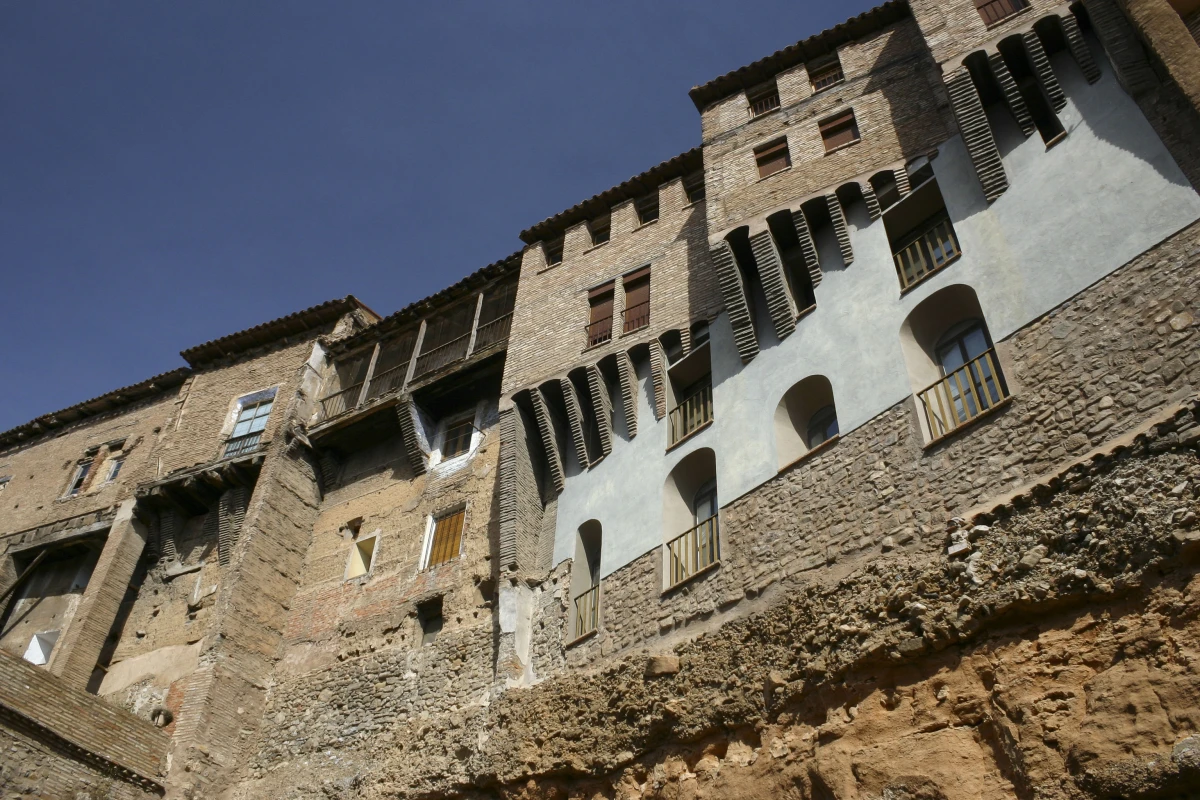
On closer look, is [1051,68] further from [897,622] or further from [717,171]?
[897,622]

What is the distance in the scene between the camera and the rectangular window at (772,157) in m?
16.0

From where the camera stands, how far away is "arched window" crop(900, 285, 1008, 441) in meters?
10.6

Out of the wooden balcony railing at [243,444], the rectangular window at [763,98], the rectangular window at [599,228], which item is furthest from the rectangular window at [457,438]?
the rectangular window at [763,98]

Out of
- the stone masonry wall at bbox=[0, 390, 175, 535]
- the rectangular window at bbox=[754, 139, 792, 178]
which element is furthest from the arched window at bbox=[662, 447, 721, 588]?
the stone masonry wall at bbox=[0, 390, 175, 535]

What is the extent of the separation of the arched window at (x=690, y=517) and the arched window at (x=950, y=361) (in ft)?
10.4

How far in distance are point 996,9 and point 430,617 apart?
42.4 feet

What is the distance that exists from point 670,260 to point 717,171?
1785 mm

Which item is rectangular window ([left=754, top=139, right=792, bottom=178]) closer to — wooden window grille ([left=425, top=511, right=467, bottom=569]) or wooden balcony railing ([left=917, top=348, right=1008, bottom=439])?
wooden balcony railing ([left=917, top=348, right=1008, bottom=439])

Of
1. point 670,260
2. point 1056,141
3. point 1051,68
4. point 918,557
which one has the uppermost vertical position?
point 670,260

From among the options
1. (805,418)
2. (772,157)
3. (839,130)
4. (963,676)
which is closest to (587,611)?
(805,418)

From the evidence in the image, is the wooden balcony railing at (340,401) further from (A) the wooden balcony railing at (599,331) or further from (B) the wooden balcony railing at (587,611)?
(B) the wooden balcony railing at (587,611)

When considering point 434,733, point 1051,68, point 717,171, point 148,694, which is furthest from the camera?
point 148,694

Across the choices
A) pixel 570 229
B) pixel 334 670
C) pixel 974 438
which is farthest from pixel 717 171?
pixel 334 670

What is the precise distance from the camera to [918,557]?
9.85 metres
